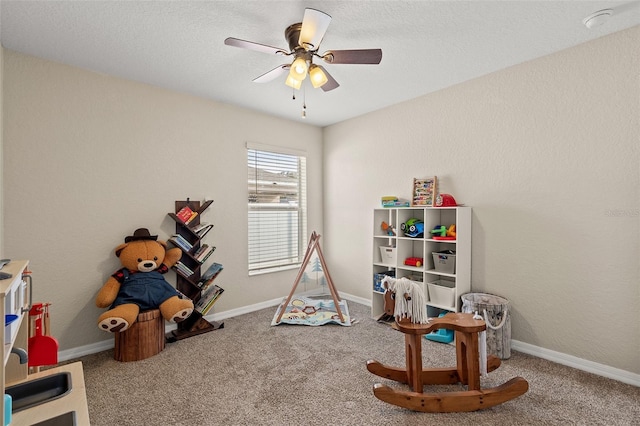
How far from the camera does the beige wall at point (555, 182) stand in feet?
7.54

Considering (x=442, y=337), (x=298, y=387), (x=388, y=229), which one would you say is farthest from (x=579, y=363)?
(x=298, y=387)

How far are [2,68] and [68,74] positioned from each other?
411 millimetres

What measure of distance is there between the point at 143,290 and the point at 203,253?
28.0 inches

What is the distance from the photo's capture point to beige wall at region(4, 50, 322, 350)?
8.43 ft

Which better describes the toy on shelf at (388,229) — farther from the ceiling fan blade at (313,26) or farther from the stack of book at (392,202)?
the ceiling fan blade at (313,26)

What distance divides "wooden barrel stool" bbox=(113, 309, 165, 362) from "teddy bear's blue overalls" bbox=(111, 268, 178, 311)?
0.10 metres

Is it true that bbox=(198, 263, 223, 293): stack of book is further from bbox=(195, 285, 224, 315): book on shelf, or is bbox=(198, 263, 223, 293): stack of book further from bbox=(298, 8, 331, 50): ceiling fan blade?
bbox=(298, 8, 331, 50): ceiling fan blade

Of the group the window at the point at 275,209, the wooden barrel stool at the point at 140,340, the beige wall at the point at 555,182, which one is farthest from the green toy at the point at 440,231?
the wooden barrel stool at the point at 140,340

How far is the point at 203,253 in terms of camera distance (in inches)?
133

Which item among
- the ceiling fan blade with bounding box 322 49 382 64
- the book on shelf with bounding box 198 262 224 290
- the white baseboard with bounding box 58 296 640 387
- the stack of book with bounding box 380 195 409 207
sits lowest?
the white baseboard with bounding box 58 296 640 387

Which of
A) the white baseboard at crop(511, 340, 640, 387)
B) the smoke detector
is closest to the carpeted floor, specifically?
the white baseboard at crop(511, 340, 640, 387)

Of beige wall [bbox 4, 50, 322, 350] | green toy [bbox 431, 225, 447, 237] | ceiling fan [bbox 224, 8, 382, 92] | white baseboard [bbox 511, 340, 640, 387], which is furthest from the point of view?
green toy [bbox 431, 225, 447, 237]

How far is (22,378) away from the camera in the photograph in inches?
57.9

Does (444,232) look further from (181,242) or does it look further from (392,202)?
(181,242)
